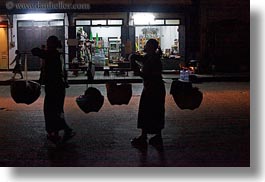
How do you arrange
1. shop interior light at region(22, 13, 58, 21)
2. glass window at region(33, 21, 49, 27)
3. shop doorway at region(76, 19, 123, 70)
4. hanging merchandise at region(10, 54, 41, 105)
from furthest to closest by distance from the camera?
glass window at region(33, 21, 49, 27) < shop interior light at region(22, 13, 58, 21) < shop doorway at region(76, 19, 123, 70) < hanging merchandise at region(10, 54, 41, 105)

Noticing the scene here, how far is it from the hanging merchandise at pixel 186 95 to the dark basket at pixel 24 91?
7.19 ft

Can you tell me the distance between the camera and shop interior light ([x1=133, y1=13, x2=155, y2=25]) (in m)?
24.9

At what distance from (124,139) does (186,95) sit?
1.56 meters

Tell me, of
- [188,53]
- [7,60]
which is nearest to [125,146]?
[188,53]

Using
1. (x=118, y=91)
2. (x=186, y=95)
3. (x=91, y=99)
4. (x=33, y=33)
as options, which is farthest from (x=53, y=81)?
(x=33, y=33)

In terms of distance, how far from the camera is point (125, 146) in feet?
25.4

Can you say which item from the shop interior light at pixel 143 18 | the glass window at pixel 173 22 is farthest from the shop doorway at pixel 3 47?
the glass window at pixel 173 22

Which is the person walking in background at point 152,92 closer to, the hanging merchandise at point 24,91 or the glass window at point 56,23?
the hanging merchandise at point 24,91

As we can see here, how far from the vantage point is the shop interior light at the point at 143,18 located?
2489 cm

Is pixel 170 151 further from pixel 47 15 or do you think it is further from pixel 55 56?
pixel 47 15

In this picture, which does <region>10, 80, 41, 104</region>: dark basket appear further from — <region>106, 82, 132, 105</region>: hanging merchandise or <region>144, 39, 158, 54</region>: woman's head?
<region>144, 39, 158, 54</region>: woman's head

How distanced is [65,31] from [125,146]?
18040mm

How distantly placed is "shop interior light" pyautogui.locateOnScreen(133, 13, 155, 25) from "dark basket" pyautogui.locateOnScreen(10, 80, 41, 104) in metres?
17.9

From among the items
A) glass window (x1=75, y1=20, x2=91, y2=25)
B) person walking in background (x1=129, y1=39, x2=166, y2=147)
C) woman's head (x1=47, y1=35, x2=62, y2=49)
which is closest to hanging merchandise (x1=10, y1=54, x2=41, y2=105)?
woman's head (x1=47, y1=35, x2=62, y2=49)
